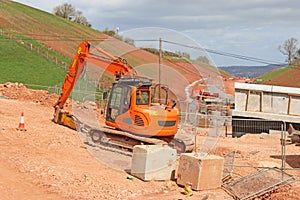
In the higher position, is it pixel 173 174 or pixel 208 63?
pixel 208 63

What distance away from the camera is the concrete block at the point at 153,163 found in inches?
437

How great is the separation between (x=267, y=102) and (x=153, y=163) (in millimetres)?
17909

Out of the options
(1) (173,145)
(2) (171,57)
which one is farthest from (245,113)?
(1) (173,145)

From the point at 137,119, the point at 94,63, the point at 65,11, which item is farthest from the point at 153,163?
the point at 65,11

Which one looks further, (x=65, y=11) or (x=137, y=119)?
(x=65, y=11)

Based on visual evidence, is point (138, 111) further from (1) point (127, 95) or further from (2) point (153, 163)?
(2) point (153, 163)

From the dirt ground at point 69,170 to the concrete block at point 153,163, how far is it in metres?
0.20

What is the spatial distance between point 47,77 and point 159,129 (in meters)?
32.2

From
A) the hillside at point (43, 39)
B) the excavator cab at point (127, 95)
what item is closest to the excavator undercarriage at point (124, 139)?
the excavator cab at point (127, 95)

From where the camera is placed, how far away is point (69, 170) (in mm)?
10797

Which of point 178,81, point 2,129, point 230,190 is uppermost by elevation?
point 178,81

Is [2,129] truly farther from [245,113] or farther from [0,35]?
[0,35]

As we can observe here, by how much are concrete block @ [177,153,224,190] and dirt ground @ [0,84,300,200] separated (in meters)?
0.19

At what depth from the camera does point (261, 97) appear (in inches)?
1081
